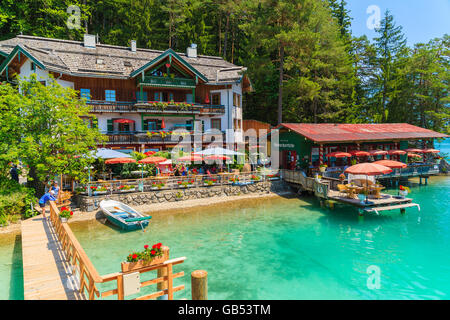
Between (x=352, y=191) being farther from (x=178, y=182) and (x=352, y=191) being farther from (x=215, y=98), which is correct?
(x=215, y=98)

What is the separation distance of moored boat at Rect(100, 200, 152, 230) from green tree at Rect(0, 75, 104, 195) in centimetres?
319

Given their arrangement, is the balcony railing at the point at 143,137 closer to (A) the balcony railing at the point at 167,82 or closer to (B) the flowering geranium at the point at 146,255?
(A) the balcony railing at the point at 167,82

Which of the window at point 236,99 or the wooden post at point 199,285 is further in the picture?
the window at point 236,99

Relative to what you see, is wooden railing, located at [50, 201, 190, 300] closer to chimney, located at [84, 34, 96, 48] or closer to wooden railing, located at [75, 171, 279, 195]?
wooden railing, located at [75, 171, 279, 195]

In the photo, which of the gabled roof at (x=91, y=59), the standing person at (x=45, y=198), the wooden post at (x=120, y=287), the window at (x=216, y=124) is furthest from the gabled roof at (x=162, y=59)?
the wooden post at (x=120, y=287)

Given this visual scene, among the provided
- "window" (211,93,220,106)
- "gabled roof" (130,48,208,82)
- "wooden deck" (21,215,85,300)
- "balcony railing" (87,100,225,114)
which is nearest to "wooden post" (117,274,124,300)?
"wooden deck" (21,215,85,300)

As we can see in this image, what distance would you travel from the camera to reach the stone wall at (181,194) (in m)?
19.5

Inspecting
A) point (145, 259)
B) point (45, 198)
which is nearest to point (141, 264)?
point (145, 259)

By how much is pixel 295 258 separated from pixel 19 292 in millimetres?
11505

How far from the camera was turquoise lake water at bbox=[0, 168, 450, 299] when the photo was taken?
10.5 metres

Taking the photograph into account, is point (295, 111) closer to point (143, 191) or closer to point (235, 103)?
point (235, 103)

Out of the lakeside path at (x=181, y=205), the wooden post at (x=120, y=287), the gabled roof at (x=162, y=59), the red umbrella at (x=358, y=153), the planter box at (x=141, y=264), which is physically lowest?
the lakeside path at (x=181, y=205)

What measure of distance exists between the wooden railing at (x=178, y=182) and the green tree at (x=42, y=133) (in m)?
1.93

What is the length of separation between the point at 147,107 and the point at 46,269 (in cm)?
2245
